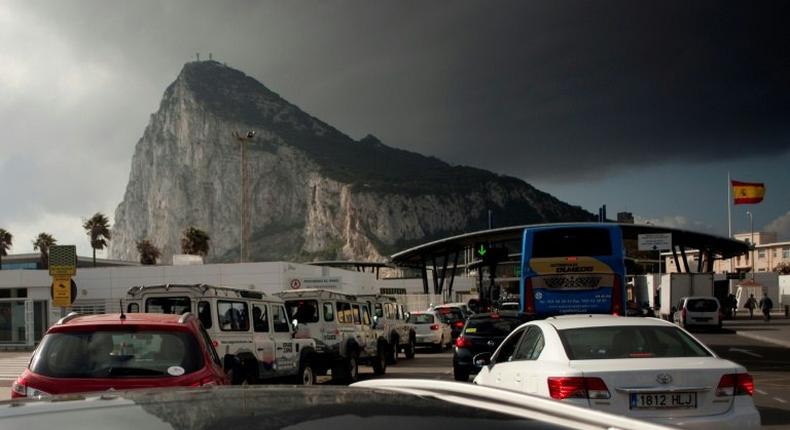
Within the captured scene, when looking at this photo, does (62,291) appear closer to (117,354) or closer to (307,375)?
(307,375)

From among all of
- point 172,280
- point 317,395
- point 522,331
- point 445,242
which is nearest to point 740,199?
point 445,242

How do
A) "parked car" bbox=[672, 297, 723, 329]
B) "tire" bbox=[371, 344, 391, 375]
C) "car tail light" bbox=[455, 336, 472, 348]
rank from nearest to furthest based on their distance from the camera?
"car tail light" bbox=[455, 336, 472, 348] < "tire" bbox=[371, 344, 391, 375] < "parked car" bbox=[672, 297, 723, 329]

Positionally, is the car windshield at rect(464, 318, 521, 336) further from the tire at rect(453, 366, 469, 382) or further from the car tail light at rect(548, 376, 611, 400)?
the car tail light at rect(548, 376, 611, 400)

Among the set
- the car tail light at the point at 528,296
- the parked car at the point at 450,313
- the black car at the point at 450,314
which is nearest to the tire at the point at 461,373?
the car tail light at the point at 528,296

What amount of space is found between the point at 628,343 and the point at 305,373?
28.6ft

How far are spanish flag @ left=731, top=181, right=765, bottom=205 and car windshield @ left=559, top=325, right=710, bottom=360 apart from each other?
225ft

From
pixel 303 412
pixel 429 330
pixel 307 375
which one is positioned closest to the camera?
pixel 303 412

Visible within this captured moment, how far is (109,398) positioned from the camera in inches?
101

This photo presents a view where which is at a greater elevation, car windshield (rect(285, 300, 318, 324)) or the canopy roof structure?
the canopy roof structure

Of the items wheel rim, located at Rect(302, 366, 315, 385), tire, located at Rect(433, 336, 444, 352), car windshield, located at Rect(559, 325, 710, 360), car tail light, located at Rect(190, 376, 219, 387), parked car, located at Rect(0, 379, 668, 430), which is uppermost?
parked car, located at Rect(0, 379, 668, 430)

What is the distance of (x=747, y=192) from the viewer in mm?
73062

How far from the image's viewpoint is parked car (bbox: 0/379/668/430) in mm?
2137

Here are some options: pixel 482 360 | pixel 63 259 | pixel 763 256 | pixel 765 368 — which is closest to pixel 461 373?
pixel 482 360

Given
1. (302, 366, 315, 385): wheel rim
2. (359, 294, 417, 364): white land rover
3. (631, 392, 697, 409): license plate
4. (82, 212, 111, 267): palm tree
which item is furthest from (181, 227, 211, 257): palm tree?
(631, 392, 697, 409): license plate
